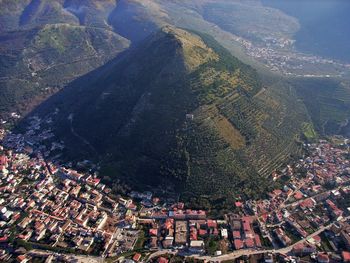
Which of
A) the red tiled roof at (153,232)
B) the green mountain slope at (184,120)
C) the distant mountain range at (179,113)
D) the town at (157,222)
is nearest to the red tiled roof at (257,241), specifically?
the town at (157,222)

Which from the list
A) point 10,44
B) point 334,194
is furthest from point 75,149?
point 10,44

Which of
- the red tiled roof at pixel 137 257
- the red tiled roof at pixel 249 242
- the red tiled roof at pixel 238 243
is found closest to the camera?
the red tiled roof at pixel 137 257

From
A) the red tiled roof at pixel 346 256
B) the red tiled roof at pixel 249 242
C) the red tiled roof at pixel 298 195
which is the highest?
the red tiled roof at pixel 346 256

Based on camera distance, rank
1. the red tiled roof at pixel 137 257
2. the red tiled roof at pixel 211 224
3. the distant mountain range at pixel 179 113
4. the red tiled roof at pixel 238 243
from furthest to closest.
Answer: the distant mountain range at pixel 179 113, the red tiled roof at pixel 211 224, the red tiled roof at pixel 238 243, the red tiled roof at pixel 137 257

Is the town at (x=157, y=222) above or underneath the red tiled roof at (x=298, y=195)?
underneath

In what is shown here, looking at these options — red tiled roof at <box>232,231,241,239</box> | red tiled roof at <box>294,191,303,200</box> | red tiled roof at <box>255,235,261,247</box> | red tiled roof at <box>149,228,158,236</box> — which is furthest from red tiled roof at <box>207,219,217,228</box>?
red tiled roof at <box>294,191,303,200</box>

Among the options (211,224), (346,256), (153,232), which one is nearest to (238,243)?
(211,224)

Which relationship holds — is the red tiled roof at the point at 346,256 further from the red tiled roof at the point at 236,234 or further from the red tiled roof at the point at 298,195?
the red tiled roof at the point at 236,234

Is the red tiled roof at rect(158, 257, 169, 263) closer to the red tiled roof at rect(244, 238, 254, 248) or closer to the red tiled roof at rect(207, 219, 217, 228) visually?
the red tiled roof at rect(207, 219, 217, 228)

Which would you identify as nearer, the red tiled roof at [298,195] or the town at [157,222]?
the town at [157,222]
